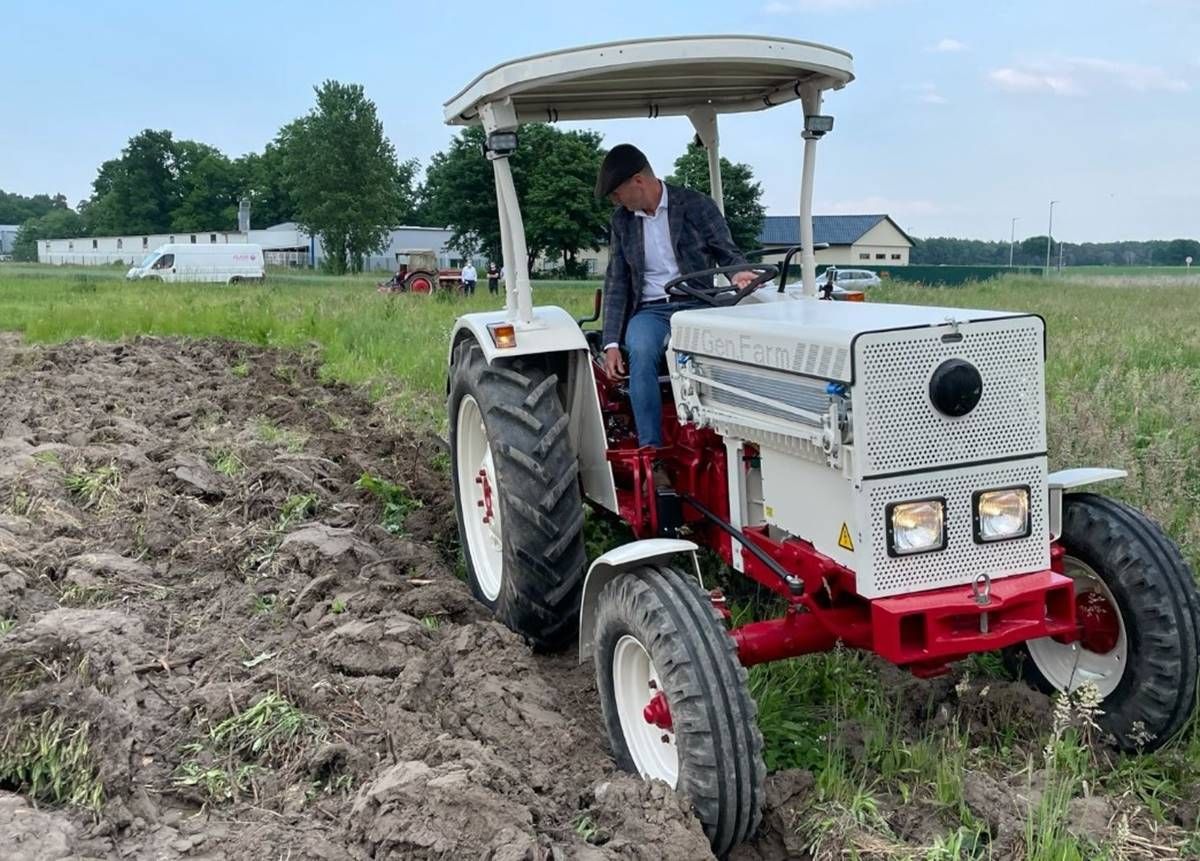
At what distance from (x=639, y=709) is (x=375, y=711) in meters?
0.92

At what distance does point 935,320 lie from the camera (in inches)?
130

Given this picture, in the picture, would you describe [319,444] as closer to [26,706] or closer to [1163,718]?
[26,706]

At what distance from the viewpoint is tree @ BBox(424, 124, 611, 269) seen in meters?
7.53

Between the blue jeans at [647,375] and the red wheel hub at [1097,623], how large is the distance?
5.27 ft

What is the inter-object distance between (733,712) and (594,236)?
3590 millimetres

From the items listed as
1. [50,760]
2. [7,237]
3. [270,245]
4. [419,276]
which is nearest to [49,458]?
[50,760]

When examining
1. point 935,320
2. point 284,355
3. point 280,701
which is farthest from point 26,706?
point 284,355

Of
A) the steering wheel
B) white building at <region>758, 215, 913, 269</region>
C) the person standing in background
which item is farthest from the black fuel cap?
white building at <region>758, 215, 913, 269</region>

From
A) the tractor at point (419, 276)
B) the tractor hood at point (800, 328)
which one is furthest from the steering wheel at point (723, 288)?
the tractor at point (419, 276)

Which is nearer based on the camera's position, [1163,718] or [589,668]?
[1163,718]

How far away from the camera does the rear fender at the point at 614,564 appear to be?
3.38 metres

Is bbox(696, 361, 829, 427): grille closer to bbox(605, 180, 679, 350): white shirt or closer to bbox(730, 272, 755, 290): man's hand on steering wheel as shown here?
bbox(730, 272, 755, 290): man's hand on steering wheel

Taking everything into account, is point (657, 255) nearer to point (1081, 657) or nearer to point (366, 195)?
point (1081, 657)

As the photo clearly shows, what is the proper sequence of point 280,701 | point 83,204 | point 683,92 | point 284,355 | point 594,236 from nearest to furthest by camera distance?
point 280,701 < point 683,92 < point 594,236 < point 284,355 < point 83,204
